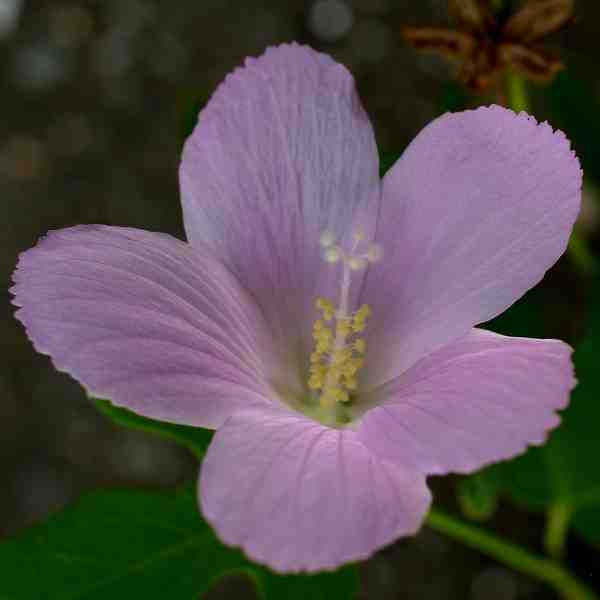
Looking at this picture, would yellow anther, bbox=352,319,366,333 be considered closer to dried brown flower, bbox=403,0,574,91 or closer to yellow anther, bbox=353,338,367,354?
yellow anther, bbox=353,338,367,354

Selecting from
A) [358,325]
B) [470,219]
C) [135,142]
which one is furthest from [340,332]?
[135,142]

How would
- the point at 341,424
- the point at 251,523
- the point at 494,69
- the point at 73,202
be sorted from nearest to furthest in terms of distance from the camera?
the point at 251,523, the point at 341,424, the point at 494,69, the point at 73,202

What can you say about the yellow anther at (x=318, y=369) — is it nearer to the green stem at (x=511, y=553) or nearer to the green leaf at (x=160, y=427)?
the green leaf at (x=160, y=427)

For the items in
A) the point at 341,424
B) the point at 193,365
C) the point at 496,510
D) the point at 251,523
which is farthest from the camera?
the point at 496,510

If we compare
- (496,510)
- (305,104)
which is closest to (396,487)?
(305,104)

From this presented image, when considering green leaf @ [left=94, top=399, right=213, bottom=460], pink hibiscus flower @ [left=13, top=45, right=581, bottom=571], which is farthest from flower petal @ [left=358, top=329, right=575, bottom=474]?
green leaf @ [left=94, top=399, right=213, bottom=460]

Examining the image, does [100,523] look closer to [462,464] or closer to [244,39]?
[462,464]
